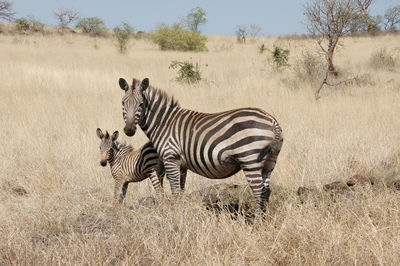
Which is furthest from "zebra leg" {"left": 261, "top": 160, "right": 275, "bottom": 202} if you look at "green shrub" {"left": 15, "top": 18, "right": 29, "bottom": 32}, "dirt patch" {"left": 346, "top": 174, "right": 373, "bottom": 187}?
"green shrub" {"left": 15, "top": 18, "right": 29, "bottom": 32}

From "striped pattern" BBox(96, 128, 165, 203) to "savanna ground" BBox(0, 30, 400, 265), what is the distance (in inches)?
11.8

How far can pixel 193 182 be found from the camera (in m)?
6.82

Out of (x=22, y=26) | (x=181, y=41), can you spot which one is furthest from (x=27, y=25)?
(x=181, y=41)

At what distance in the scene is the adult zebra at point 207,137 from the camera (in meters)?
4.49

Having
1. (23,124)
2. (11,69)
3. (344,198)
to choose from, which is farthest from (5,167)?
(11,69)

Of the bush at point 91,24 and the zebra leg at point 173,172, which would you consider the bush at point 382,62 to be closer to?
the zebra leg at point 173,172

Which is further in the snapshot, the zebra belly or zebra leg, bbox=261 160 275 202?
zebra leg, bbox=261 160 275 202

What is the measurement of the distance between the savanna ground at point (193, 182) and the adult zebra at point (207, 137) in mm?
429

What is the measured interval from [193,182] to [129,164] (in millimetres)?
1248

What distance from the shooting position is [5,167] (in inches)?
290

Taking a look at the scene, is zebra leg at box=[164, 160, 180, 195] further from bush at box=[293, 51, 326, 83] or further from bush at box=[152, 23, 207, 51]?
bush at box=[152, 23, 207, 51]

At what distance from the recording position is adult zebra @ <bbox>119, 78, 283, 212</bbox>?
4.49 meters

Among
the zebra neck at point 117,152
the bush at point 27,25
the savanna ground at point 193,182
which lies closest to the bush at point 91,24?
the bush at point 27,25

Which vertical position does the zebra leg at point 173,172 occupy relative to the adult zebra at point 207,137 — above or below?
below
